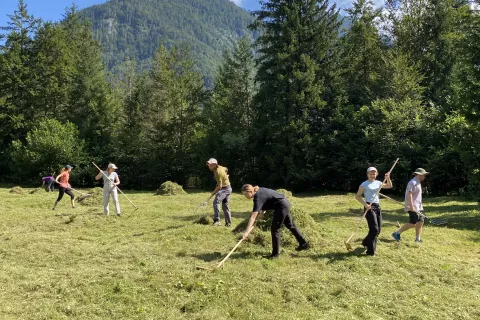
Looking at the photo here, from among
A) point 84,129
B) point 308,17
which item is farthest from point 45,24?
point 308,17

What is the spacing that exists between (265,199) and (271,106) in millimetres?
21042

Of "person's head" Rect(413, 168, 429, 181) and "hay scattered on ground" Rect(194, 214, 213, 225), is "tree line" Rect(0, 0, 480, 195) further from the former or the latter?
"hay scattered on ground" Rect(194, 214, 213, 225)

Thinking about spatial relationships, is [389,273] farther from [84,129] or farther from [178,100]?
[84,129]

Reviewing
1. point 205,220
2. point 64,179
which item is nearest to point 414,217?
point 205,220

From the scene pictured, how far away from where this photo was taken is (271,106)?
29.6 meters

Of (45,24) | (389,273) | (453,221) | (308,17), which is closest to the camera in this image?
(389,273)

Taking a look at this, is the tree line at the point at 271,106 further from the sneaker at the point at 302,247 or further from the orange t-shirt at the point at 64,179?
the orange t-shirt at the point at 64,179

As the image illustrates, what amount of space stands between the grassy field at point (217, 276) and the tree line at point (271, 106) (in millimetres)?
13457

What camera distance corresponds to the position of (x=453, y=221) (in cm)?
1527

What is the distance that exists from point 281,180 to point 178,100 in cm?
1164

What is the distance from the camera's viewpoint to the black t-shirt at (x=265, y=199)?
355 inches

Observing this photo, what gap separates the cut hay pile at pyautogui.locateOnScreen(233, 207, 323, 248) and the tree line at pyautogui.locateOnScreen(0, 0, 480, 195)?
1310 centimetres

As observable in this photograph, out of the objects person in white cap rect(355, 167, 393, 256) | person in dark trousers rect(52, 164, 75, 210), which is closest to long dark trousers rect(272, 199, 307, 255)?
person in white cap rect(355, 167, 393, 256)

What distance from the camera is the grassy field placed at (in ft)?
23.2
